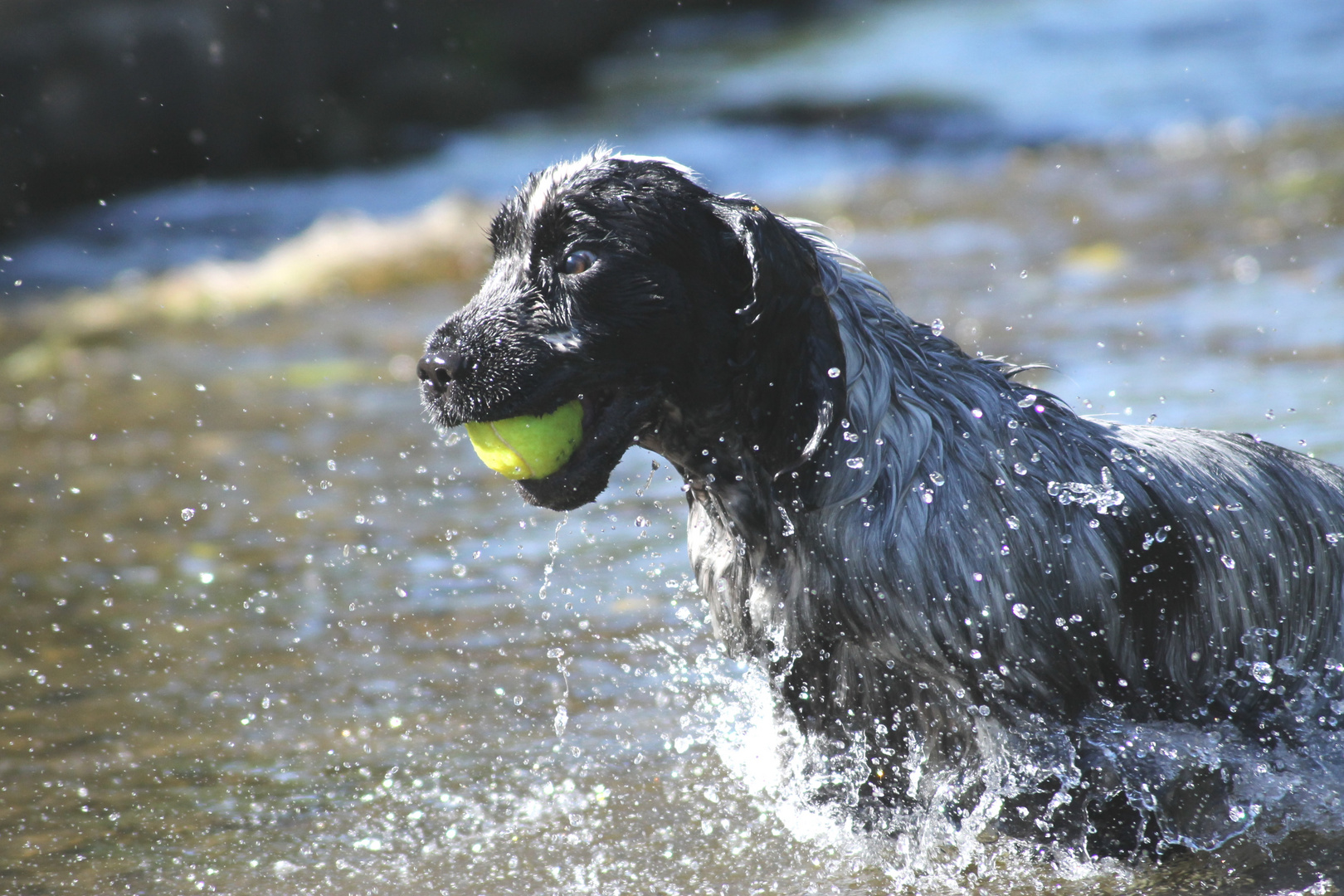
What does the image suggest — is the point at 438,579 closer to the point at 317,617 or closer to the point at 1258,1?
the point at 317,617

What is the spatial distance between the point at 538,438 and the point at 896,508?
2.56 ft

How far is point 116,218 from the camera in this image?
13.9 m

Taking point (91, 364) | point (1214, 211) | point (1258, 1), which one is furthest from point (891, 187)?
point (1258, 1)

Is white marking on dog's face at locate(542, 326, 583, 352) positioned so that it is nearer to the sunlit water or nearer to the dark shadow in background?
the sunlit water

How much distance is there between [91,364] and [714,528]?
6.18 metres

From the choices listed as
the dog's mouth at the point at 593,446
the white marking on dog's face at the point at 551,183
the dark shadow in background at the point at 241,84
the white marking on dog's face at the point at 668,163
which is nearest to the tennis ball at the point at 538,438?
the dog's mouth at the point at 593,446

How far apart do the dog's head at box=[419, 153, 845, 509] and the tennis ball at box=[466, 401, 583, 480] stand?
2cm

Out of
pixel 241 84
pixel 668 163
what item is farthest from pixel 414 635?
pixel 241 84

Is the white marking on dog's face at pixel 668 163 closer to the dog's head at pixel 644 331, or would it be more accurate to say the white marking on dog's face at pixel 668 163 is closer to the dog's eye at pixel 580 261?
the dog's head at pixel 644 331

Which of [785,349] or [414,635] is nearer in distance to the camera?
[785,349]

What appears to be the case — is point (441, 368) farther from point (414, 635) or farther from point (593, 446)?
point (414, 635)

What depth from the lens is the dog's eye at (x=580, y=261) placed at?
311cm

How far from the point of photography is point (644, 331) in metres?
3.10

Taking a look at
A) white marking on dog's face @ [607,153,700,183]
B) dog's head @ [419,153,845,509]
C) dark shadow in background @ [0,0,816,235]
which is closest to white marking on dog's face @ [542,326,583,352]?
dog's head @ [419,153,845,509]
